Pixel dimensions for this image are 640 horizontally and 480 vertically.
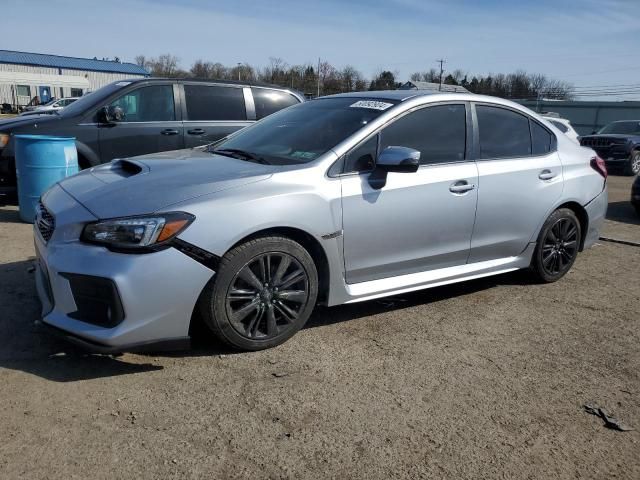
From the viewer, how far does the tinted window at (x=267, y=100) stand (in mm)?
7828

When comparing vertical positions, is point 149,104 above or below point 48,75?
below

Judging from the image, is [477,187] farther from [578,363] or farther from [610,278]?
[610,278]

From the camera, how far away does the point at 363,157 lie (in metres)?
3.72

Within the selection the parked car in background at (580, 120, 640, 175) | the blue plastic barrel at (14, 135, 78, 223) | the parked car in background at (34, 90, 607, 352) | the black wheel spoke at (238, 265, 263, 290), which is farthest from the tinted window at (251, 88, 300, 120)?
the parked car in background at (580, 120, 640, 175)

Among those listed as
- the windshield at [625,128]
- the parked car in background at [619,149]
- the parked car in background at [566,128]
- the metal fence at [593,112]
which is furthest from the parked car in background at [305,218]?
the metal fence at [593,112]

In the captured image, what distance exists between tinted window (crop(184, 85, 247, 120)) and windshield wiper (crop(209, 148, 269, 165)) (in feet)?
11.2

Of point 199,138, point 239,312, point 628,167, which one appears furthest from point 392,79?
point 239,312

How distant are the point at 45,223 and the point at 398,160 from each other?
7.41 ft

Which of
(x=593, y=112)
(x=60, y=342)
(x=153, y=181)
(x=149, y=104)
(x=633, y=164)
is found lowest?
(x=60, y=342)

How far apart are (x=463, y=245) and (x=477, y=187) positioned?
18.3 inches

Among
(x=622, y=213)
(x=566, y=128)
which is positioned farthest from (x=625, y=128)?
(x=622, y=213)

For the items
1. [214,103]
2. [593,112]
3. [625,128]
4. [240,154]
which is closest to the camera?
[240,154]

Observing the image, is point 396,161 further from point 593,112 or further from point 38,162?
point 593,112

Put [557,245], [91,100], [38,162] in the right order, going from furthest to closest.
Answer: [91,100], [38,162], [557,245]
